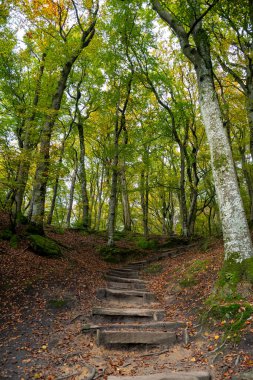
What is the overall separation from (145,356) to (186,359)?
79 centimetres

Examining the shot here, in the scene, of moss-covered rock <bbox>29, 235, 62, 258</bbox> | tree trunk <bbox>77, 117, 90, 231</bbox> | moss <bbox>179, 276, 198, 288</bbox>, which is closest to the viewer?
moss <bbox>179, 276, 198, 288</bbox>

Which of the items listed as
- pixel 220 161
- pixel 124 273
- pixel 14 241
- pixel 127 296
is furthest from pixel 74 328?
pixel 124 273

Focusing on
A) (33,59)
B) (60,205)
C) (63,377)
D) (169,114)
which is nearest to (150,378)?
(63,377)

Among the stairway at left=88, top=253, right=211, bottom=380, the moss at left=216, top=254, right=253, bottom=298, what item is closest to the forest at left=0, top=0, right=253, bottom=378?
the moss at left=216, top=254, right=253, bottom=298

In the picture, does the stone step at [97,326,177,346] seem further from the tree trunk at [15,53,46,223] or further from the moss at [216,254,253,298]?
the tree trunk at [15,53,46,223]

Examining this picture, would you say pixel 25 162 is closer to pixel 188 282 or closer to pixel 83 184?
pixel 188 282

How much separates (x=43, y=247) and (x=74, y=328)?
→ 4940 millimetres

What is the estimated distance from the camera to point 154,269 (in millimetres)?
11930

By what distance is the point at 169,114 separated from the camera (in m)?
16.3

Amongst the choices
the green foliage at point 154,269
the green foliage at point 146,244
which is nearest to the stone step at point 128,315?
the green foliage at point 154,269

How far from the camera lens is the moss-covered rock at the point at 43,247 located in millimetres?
9656

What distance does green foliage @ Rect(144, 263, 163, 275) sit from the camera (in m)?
11.7

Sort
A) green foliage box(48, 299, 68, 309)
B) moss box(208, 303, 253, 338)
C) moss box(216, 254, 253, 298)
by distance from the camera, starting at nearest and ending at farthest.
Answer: moss box(208, 303, 253, 338) < moss box(216, 254, 253, 298) < green foliage box(48, 299, 68, 309)

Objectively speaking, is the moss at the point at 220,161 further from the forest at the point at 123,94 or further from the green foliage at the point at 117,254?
the green foliage at the point at 117,254
